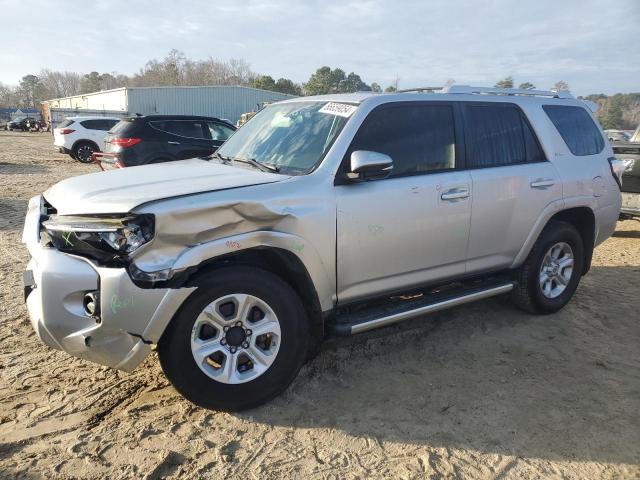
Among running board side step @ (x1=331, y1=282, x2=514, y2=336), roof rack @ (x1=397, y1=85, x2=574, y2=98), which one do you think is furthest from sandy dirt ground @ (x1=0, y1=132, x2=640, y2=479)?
roof rack @ (x1=397, y1=85, x2=574, y2=98)

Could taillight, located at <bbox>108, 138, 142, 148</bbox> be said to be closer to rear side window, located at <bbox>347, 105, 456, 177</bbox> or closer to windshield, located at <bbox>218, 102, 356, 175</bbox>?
windshield, located at <bbox>218, 102, 356, 175</bbox>

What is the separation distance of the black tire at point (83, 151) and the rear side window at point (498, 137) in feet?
59.7

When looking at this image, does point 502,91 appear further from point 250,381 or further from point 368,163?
point 250,381

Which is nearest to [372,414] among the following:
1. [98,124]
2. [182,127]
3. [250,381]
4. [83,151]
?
[250,381]

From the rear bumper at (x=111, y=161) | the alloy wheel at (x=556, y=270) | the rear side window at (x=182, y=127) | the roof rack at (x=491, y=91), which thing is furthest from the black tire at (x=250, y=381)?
the rear side window at (x=182, y=127)

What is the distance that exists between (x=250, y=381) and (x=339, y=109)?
2.03 meters

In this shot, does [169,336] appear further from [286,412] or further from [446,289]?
[446,289]

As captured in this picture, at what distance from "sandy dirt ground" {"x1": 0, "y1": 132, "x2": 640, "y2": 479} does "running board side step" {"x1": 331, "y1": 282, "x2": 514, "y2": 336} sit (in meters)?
0.43

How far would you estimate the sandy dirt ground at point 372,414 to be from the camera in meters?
2.65

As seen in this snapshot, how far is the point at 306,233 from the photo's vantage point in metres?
3.11

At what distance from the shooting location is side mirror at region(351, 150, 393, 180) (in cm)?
316

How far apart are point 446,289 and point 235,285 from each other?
1.95m

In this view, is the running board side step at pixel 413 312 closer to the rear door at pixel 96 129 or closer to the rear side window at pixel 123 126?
the rear side window at pixel 123 126

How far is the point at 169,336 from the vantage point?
276 cm
